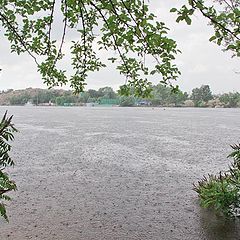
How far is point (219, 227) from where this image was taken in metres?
7.88

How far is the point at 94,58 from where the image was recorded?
13.2ft

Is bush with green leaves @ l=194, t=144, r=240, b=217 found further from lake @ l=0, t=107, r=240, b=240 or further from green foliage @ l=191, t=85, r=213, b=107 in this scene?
→ green foliage @ l=191, t=85, r=213, b=107

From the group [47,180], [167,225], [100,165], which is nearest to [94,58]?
[167,225]

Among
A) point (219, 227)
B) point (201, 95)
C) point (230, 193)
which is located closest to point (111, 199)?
point (219, 227)

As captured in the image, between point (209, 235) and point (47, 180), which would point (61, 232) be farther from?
point (47, 180)

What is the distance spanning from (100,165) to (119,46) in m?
14.3

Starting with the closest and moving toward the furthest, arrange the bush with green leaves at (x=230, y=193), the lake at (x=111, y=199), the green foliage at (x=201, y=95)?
the lake at (x=111, y=199), the bush with green leaves at (x=230, y=193), the green foliage at (x=201, y=95)

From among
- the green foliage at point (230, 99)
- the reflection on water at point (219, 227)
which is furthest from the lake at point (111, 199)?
the green foliage at point (230, 99)

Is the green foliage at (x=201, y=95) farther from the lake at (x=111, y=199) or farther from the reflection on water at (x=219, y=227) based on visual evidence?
the reflection on water at (x=219, y=227)

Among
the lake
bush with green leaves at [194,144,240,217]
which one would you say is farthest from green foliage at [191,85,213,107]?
bush with green leaves at [194,144,240,217]

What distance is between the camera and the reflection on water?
738 cm

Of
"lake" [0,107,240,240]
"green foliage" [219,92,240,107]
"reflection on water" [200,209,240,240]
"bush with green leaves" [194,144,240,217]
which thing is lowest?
"lake" [0,107,240,240]

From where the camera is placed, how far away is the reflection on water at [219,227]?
7379 millimetres

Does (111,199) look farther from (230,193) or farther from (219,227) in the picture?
(230,193)
